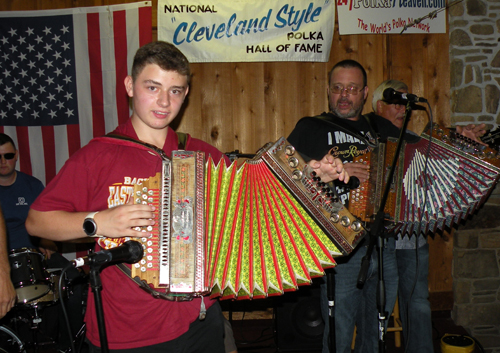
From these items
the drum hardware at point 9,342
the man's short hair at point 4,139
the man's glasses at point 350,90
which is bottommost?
the drum hardware at point 9,342

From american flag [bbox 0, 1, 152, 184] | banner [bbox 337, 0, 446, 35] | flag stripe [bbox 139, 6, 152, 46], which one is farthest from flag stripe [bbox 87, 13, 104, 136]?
banner [bbox 337, 0, 446, 35]

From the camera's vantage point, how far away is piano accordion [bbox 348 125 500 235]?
2684 millimetres

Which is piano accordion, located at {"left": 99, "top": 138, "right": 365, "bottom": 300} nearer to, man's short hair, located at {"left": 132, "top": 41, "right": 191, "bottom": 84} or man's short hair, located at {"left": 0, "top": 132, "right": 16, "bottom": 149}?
man's short hair, located at {"left": 132, "top": 41, "right": 191, "bottom": 84}

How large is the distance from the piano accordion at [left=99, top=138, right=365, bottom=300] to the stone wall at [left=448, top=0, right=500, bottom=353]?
2837 millimetres

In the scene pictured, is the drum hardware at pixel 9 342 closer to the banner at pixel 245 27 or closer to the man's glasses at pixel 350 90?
the banner at pixel 245 27

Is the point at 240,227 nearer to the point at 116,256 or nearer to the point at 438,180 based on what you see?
the point at 116,256

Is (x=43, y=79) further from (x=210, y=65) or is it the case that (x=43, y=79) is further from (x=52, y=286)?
(x=52, y=286)

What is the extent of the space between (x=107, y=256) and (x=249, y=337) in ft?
9.24

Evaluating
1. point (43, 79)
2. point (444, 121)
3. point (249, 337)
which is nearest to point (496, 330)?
point (444, 121)

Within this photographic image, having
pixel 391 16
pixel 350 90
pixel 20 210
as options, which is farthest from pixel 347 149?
pixel 20 210


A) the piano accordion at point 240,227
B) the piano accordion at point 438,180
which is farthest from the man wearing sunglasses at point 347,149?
the piano accordion at point 240,227

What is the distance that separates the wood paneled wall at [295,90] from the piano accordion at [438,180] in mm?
1612

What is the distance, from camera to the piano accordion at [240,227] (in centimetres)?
148

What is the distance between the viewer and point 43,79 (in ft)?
13.6
